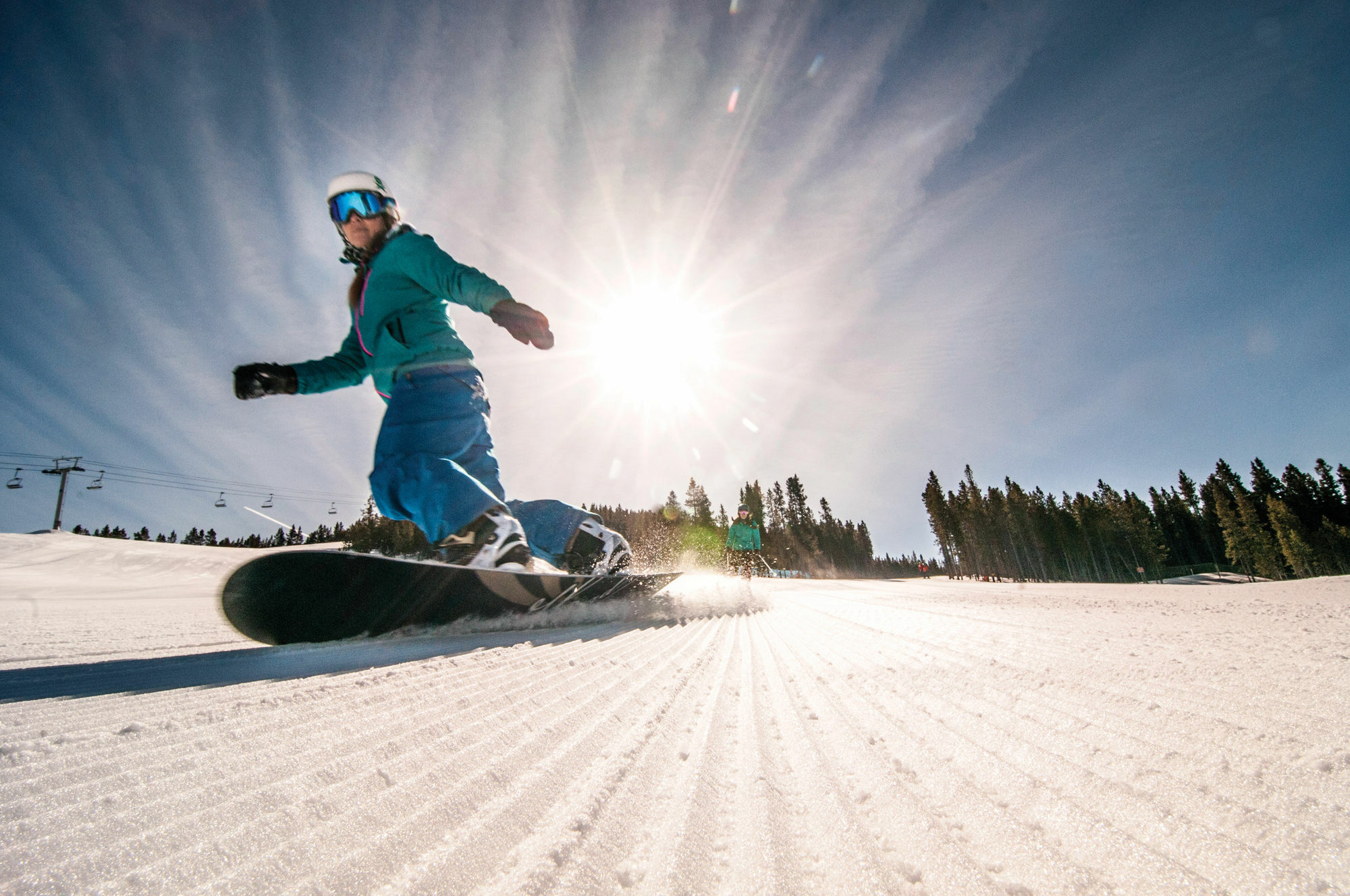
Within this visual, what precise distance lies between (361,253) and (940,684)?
3515mm

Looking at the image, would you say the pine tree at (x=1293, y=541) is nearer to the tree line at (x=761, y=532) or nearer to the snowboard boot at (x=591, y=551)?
the tree line at (x=761, y=532)

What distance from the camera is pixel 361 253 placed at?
2844 mm

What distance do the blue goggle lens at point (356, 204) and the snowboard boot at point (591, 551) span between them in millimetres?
2524

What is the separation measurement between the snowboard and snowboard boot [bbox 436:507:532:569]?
0.67ft

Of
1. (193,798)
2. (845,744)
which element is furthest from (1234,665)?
(193,798)

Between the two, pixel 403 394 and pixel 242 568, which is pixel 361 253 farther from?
pixel 242 568

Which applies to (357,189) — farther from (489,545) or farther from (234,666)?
(234,666)

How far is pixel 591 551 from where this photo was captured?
12.5 feet

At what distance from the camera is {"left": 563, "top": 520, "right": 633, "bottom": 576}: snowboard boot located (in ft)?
12.2

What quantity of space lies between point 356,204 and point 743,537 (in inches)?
467

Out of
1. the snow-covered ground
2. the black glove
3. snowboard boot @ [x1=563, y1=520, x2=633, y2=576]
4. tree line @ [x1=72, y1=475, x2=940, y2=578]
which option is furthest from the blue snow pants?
tree line @ [x1=72, y1=475, x2=940, y2=578]

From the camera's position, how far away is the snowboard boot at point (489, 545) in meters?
2.43

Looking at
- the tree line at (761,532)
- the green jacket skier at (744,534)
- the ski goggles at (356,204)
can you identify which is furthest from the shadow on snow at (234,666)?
the tree line at (761,532)

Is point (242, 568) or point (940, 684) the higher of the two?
point (242, 568)
